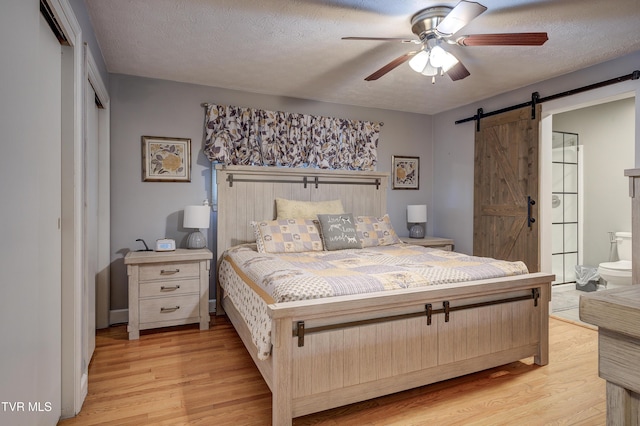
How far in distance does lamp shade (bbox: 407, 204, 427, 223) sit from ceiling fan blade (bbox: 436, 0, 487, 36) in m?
2.69

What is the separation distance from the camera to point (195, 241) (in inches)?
139

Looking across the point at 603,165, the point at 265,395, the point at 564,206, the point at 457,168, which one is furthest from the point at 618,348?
the point at 603,165

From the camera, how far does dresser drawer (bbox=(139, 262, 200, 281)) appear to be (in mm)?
3126

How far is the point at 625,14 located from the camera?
2355 millimetres

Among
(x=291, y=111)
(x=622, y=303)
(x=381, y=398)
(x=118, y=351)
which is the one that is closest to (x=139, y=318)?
(x=118, y=351)

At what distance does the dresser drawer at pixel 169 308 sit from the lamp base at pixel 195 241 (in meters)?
0.50

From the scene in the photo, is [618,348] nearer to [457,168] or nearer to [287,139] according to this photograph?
[287,139]

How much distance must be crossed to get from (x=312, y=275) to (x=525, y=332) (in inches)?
61.1

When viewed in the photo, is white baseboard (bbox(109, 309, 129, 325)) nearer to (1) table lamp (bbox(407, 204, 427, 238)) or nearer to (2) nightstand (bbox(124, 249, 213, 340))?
(2) nightstand (bbox(124, 249, 213, 340))

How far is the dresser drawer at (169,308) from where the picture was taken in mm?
3129

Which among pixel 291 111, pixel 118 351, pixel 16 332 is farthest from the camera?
pixel 291 111

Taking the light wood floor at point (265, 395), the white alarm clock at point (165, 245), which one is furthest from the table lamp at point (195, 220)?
the light wood floor at point (265, 395)

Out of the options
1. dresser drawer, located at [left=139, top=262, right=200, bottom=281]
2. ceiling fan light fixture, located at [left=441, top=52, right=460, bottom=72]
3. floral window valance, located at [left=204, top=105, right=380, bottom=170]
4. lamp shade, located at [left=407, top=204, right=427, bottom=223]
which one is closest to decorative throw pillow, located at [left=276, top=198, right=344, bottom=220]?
floral window valance, located at [left=204, top=105, right=380, bottom=170]

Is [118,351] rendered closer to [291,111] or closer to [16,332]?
[16,332]
